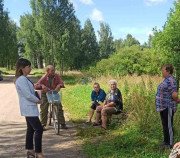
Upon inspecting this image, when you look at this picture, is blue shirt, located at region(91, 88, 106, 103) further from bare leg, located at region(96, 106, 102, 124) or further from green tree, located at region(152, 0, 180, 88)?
green tree, located at region(152, 0, 180, 88)

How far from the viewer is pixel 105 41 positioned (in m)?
77.4

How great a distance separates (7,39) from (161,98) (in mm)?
37699

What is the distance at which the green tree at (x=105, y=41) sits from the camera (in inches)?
2997

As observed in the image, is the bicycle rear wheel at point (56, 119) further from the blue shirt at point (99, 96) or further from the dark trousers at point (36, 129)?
the dark trousers at point (36, 129)

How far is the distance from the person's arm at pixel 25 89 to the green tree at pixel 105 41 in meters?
70.1

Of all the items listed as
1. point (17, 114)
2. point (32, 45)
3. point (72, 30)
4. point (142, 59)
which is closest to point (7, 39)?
point (72, 30)

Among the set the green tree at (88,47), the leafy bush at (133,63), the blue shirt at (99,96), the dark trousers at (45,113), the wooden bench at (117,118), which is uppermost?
the green tree at (88,47)

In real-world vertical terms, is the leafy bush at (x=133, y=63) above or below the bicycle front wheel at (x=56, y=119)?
above

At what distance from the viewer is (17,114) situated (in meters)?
10.8

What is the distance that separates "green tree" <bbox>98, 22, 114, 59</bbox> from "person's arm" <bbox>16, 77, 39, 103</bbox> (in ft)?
230

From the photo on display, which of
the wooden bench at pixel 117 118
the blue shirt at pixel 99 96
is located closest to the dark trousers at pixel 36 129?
the wooden bench at pixel 117 118

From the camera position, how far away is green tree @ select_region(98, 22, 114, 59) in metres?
76.1

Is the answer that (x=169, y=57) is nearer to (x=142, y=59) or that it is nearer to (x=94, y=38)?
(x=142, y=59)

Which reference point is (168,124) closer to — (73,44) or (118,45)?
(73,44)
